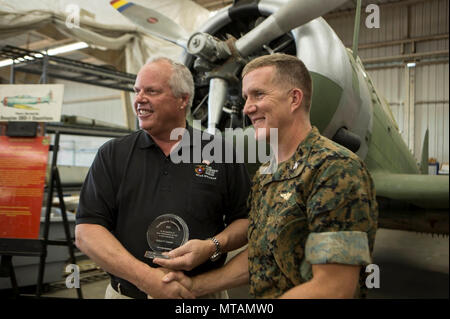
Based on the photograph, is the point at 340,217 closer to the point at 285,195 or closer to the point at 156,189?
the point at 285,195

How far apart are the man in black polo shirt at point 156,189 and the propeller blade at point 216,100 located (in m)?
1.03

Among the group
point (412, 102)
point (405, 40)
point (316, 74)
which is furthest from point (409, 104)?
point (316, 74)

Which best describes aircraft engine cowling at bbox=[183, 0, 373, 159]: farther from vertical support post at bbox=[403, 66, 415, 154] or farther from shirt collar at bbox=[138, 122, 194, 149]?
shirt collar at bbox=[138, 122, 194, 149]

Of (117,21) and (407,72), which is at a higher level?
(117,21)

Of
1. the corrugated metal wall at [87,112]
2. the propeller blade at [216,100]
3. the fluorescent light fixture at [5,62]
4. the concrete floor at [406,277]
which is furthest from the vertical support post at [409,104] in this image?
the corrugated metal wall at [87,112]

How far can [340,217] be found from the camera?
0.75m

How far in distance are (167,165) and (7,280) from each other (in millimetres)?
2466

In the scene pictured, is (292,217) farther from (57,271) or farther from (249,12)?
(57,271)

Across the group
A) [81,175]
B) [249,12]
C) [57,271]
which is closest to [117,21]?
[81,175]

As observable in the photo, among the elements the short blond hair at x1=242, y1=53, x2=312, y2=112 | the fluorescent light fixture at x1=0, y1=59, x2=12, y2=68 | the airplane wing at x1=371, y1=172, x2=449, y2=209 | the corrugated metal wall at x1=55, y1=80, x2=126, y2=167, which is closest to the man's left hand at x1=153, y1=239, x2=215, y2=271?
the short blond hair at x1=242, y1=53, x2=312, y2=112

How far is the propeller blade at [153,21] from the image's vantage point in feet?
8.27

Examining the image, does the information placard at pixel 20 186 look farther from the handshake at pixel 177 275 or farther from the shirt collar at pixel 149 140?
the handshake at pixel 177 275

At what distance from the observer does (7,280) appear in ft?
9.32

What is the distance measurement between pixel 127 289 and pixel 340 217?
0.82 m
